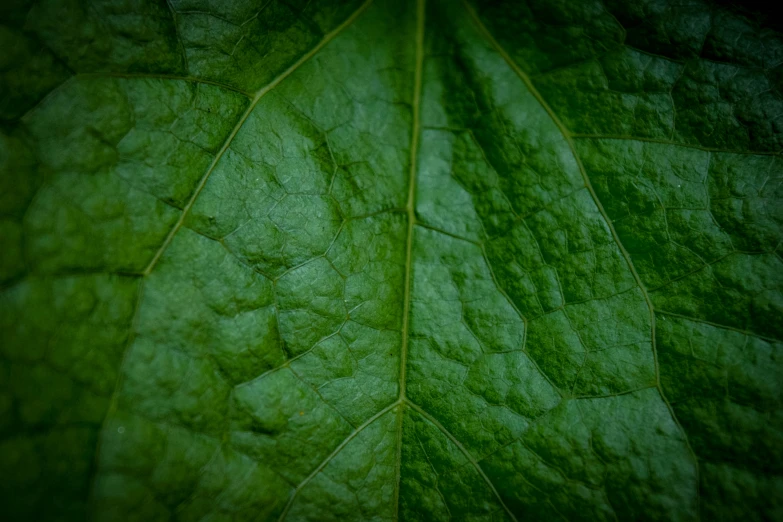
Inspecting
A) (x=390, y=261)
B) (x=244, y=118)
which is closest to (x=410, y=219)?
(x=390, y=261)

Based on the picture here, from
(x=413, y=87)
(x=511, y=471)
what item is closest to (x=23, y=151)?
(x=413, y=87)

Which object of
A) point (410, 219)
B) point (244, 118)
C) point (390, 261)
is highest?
point (244, 118)

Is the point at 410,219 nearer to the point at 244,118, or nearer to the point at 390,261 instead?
the point at 390,261

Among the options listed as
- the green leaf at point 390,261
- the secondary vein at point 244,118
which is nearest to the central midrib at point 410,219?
the green leaf at point 390,261

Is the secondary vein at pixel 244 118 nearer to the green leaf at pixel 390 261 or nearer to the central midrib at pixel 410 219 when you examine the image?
the green leaf at pixel 390 261

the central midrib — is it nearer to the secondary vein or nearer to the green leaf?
the green leaf

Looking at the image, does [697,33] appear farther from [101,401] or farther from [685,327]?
[101,401]

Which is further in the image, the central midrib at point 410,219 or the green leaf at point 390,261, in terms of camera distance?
the central midrib at point 410,219

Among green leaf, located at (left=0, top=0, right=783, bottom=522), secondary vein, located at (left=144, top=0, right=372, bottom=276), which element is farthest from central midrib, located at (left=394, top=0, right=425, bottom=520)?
secondary vein, located at (left=144, top=0, right=372, bottom=276)
